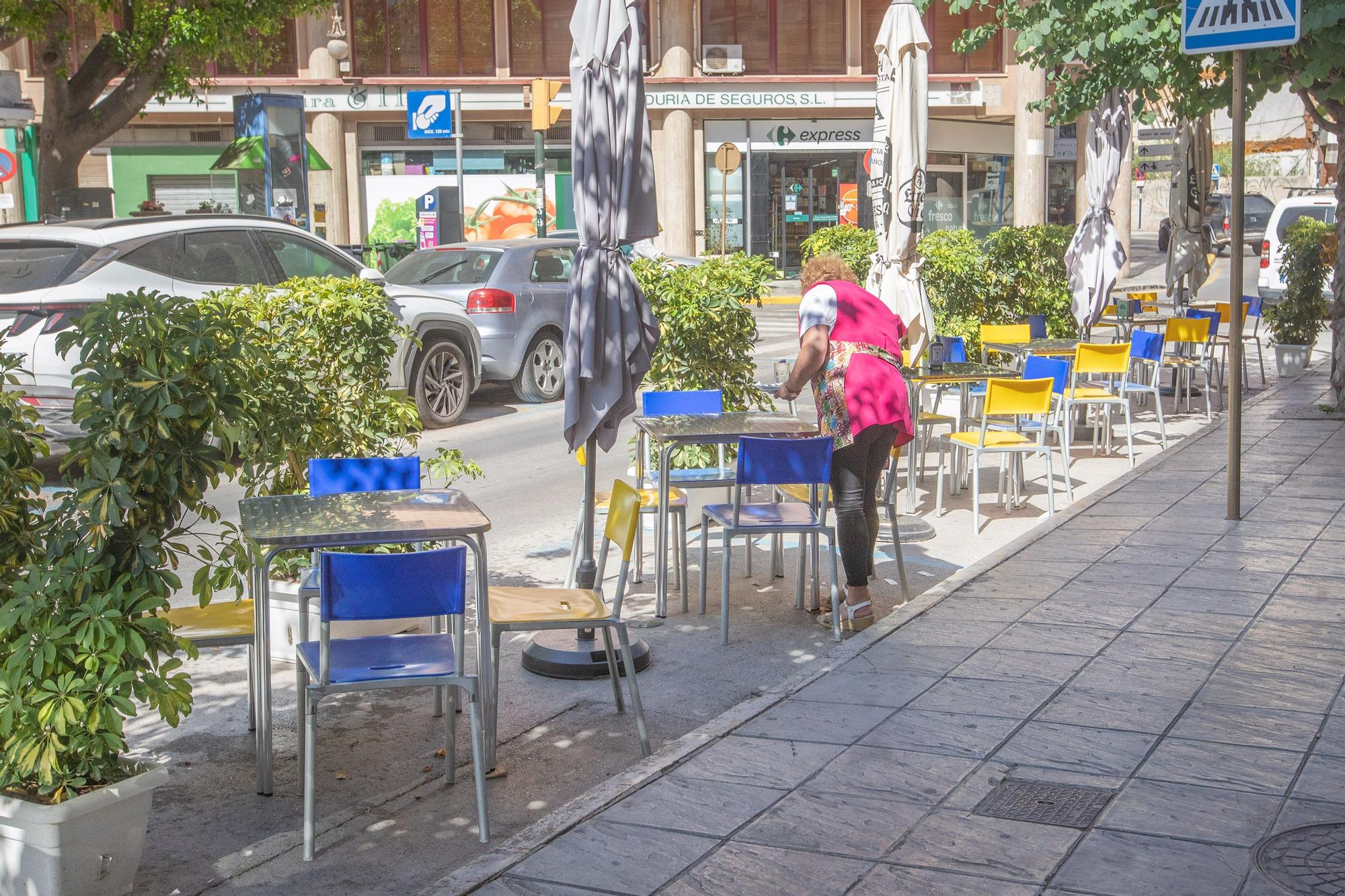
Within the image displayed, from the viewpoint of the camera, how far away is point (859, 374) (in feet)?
22.5

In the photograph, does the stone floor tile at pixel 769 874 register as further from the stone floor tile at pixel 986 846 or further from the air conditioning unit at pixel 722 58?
the air conditioning unit at pixel 722 58

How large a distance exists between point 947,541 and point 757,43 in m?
30.0

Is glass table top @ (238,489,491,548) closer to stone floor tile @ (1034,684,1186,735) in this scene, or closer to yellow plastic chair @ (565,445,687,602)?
yellow plastic chair @ (565,445,687,602)

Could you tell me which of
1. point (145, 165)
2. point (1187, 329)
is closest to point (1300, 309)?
point (1187, 329)

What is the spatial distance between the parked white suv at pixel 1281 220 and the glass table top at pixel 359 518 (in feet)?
73.7

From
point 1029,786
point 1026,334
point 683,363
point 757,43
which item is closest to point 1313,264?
point 1026,334

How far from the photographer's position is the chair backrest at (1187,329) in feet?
43.9

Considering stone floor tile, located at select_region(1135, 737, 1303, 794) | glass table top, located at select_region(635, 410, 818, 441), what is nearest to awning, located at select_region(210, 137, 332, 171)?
glass table top, located at select_region(635, 410, 818, 441)

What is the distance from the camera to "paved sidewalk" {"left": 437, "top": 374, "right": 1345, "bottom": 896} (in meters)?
3.96

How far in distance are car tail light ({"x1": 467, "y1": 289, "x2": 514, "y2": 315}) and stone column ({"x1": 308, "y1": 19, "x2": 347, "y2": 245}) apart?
2172cm

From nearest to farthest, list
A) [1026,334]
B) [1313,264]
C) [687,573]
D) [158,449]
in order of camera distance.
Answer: [158,449], [687,573], [1026,334], [1313,264]

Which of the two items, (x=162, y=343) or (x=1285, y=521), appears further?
(x=1285, y=521)

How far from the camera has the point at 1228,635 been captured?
6.18 metres

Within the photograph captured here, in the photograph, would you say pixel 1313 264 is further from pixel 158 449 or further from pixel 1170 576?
pixel 158 449
